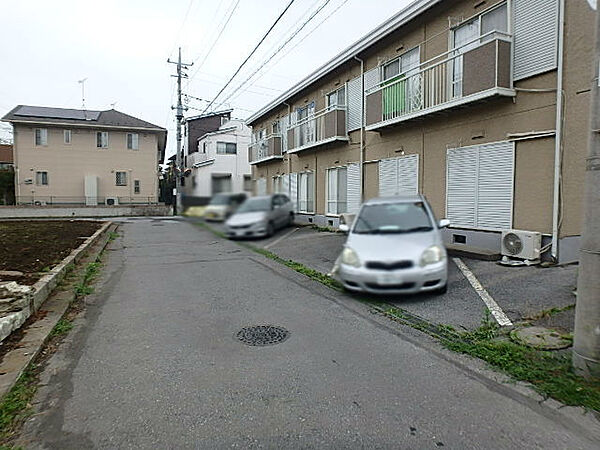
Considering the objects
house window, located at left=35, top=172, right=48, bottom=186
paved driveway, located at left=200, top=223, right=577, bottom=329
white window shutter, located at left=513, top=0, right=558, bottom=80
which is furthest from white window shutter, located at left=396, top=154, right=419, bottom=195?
house window, located at left=35, top=172, right=48, bottom=186

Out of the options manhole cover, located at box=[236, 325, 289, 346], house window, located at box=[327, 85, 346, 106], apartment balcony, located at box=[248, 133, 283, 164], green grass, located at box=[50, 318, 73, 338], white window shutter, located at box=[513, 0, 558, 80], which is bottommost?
→ green grass, located at box=[50, 318, 73, 338]

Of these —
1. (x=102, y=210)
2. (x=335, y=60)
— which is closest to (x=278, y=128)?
(x=335, y=60)

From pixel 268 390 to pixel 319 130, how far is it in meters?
11.6

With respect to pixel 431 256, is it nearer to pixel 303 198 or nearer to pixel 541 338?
pixel 541 338

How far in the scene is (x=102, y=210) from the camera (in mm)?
26734

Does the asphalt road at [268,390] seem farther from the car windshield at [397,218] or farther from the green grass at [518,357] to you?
the car windshield at [397,218]

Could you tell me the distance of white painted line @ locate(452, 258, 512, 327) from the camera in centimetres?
454

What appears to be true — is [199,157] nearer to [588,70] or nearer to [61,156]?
[588,70]

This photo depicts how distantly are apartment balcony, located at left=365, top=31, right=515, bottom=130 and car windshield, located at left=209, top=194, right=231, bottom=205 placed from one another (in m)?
7.22

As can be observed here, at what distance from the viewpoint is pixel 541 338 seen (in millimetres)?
3943

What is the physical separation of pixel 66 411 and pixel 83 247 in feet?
26.2

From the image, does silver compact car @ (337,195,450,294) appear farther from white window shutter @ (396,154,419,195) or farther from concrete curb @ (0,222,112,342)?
concrete curb @ (0,222,112,342)

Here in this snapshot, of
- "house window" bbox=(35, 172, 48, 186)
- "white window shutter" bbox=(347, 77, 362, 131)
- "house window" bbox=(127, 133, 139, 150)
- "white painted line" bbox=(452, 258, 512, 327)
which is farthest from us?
"house window" bbox=(127, 133, 139, 150)

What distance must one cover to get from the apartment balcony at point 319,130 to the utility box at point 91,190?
2045 cm
